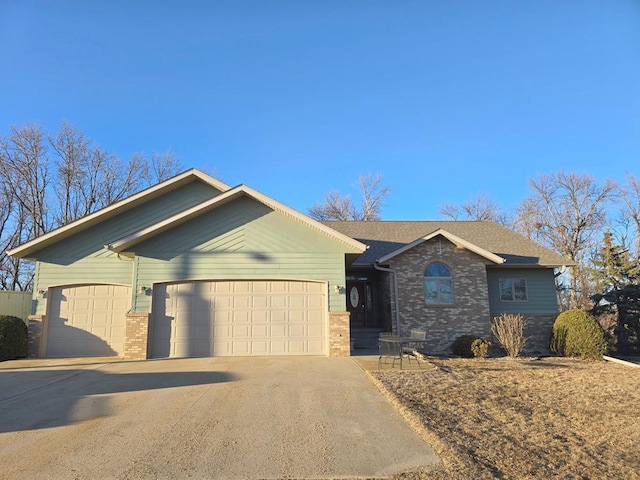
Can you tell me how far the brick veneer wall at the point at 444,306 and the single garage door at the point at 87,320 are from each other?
927 centimetres

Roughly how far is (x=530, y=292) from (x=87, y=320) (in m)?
16.1

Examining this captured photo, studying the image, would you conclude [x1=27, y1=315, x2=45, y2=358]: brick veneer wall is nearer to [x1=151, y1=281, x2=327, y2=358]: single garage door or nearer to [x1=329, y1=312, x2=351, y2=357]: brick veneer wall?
[x1=151, y1=281, x2=327, y2=358]: single garage door

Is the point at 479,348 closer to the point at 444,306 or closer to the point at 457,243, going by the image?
the point at 444,306

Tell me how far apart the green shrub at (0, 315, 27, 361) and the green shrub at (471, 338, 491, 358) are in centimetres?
1388

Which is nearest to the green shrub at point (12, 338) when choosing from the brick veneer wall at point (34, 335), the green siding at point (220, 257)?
the brick veneer wall at point (34, 335)

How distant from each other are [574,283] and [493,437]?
96.3 feet

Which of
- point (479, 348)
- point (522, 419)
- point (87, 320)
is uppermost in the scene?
point (87, 320)

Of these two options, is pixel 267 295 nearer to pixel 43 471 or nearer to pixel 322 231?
pixel 322 231

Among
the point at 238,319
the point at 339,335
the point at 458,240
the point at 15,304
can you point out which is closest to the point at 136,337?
the point at 238,319

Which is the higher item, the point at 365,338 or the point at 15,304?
the point at 15,304

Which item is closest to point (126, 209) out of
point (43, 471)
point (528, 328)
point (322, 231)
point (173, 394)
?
point (322, 231)

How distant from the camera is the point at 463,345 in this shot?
1366 centimetres

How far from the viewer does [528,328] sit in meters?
15.8

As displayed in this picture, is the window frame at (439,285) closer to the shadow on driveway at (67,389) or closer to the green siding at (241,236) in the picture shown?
the green siding at (241,236)
